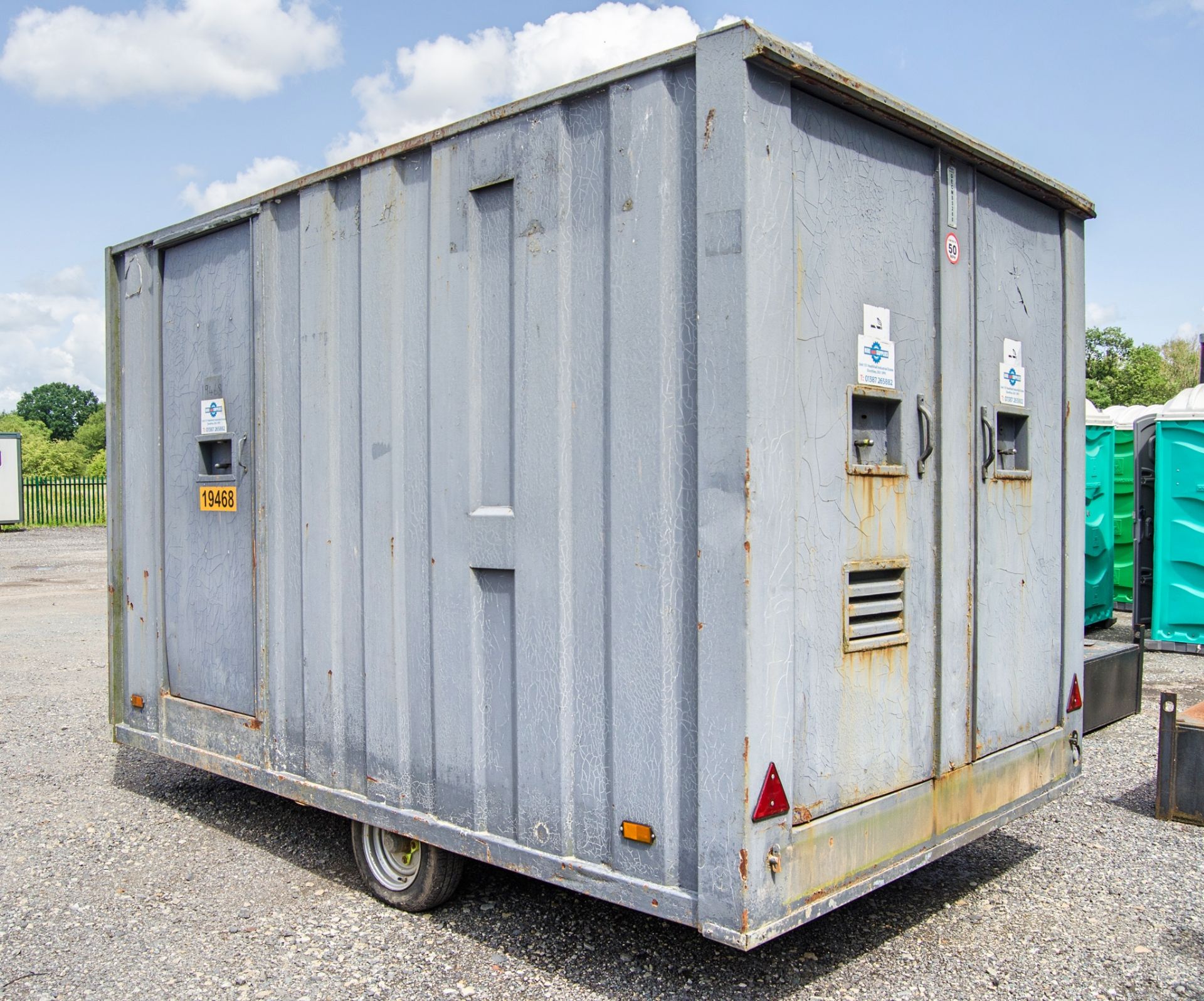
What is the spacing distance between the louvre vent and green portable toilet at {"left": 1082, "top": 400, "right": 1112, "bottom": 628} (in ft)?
29.4

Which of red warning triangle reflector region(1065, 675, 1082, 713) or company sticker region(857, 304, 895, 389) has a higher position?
company sticker region(857, 304, 895, 389)

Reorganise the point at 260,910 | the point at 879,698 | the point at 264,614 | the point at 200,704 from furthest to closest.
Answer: the point at 200,704 < the point at 264,614 < the point at 260,910 < the point at 879,698

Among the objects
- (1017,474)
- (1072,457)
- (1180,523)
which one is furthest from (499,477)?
(1180,523)

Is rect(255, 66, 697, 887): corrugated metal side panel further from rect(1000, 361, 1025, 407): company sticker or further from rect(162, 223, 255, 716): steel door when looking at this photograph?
rect(1000, 361, 1025, 407): company sticker

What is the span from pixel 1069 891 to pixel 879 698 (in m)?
1.73

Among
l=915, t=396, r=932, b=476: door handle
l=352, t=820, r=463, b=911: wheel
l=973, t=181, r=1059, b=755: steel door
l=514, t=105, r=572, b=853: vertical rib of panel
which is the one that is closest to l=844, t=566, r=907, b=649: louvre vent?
l=915, t=396, r=932, b=476: door handle

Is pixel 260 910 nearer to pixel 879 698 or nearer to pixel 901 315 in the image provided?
pixel 879 698

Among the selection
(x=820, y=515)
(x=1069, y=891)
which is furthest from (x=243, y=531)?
(x=1069, y=891)

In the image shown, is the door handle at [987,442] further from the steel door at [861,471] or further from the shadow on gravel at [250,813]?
the shadow on gravel at [250,813]

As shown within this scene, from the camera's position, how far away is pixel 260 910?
13.8ft

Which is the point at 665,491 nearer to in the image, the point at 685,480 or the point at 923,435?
the point at 685,480

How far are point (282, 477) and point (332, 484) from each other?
0.40 meters

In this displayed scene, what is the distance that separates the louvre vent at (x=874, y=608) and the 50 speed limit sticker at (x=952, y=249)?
1162 millimetres

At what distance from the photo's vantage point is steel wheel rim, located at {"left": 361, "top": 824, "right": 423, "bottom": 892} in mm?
Result: 4111
